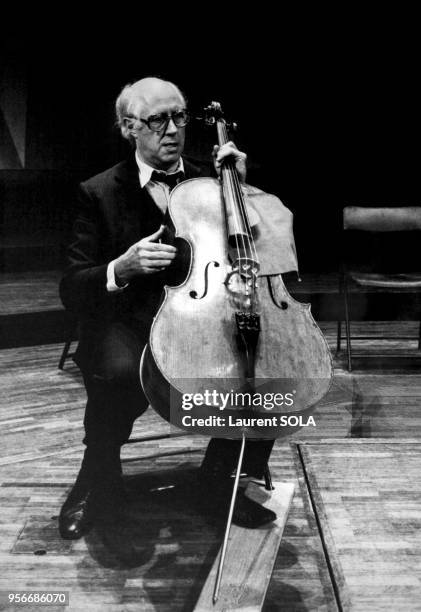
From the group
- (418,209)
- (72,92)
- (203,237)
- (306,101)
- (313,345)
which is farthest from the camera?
(306,101)

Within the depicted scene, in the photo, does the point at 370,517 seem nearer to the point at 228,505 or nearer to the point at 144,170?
the point at 228,505

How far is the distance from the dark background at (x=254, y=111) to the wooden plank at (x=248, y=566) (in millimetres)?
3402

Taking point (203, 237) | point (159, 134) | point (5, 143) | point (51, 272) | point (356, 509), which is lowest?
point (356, 509)

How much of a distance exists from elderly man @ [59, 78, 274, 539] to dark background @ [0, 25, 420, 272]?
9.10 feet

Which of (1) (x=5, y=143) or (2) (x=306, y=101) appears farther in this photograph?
(2) (x=306, y=101)

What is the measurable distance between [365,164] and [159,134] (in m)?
3.66

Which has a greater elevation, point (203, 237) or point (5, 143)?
point (5, 143)

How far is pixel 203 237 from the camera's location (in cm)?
148

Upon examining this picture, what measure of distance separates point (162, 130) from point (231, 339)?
0.60 meters

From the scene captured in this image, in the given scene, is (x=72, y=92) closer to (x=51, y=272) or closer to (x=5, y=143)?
(x=5, y=143)

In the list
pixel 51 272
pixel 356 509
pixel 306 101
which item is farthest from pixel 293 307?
pixel 51 272

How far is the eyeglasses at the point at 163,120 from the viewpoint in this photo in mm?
1607

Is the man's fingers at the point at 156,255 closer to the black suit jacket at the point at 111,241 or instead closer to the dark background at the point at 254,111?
the black suit jacket at the point at 111,241

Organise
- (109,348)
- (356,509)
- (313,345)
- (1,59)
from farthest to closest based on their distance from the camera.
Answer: (1,59) → (356,509) → (109,348) → (313,345)
